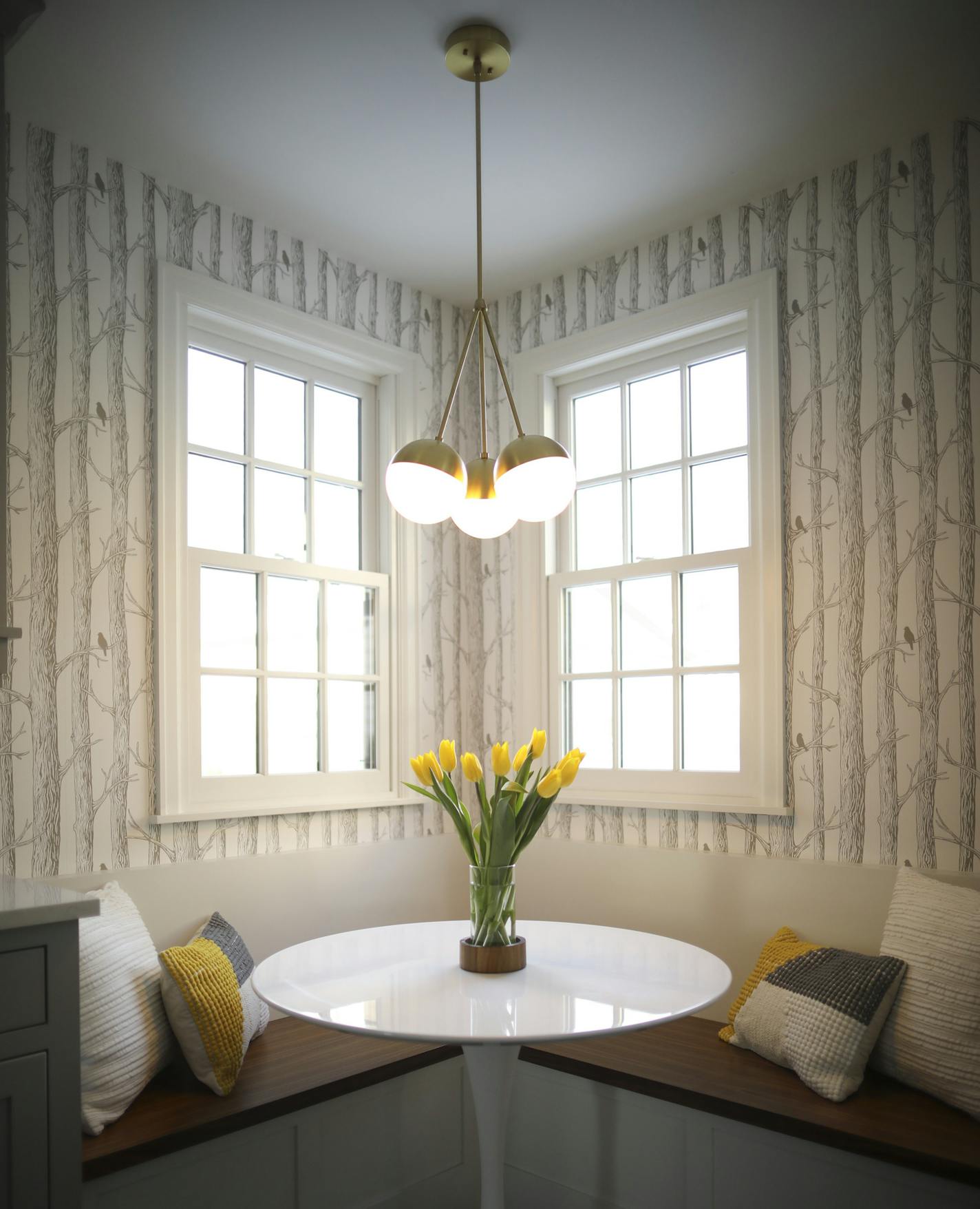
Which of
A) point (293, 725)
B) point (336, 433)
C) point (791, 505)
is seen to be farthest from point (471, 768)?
point (336, 433)

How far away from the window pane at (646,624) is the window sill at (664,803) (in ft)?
1.38

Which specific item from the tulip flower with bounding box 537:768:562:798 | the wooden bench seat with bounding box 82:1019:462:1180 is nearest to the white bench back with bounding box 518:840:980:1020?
the tulip flower with bounding box 537:768:562:798

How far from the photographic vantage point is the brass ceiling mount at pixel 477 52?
2260 millimetres

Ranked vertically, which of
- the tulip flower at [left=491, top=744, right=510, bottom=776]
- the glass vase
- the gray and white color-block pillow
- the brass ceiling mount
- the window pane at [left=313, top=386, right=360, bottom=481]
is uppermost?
the brass ceiling mount

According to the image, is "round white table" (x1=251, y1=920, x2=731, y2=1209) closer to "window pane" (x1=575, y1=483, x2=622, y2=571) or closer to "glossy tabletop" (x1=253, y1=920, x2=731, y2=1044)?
"glossy tabletop" (x1=253, y1=920, x2=731, y2=1044)

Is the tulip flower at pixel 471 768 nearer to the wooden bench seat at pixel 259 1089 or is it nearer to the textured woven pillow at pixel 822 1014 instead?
the wooden bench seat at pixel 259 1089

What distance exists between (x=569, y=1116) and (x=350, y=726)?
1374 mm

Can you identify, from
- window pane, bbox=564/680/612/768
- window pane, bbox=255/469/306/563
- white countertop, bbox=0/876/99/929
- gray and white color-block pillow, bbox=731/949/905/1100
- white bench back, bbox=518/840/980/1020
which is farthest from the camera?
window pane, bbox=564/680/612/768

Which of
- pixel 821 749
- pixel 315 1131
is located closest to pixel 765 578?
pixel 821 749

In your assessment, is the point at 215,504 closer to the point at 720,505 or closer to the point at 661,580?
the point at 661,580

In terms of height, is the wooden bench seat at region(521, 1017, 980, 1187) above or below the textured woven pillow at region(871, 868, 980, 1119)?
below

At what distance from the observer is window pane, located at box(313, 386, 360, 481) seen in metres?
3.41

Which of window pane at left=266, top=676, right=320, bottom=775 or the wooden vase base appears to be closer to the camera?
the wooden vase base

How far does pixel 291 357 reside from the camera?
3.32 m
